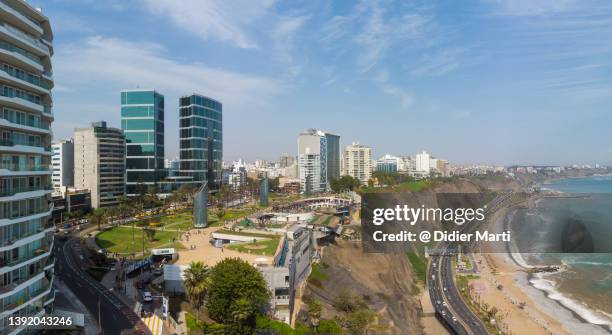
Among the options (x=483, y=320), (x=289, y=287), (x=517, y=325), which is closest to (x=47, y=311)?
(x=289, y=287)

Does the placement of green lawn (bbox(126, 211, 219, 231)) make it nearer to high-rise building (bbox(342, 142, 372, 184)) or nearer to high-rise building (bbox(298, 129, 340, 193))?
high-rise building (bbox(298, 129, 340, 193))

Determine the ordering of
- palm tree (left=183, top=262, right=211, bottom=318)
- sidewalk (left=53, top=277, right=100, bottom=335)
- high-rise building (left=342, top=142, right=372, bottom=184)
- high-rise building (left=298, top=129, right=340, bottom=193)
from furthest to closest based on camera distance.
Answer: high-rise building (left=342, top=142, right=372, bottom=184) → high-rise building (left=298, top=129, right=340, bottom=193) → palm tree (left=183, top=262, right=211, bottom=318) → sidewalk (left=53, top=277, right=100, bottom=335)

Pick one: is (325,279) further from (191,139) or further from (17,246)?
(191,139)

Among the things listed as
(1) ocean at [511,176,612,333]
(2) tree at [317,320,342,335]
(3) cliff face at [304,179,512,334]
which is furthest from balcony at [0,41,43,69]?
(1) ocean at [511,176,612,333]

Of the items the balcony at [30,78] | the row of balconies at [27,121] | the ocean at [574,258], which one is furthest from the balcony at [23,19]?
the ocean at [574,258]

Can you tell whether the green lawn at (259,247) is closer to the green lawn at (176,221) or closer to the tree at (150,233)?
the tree at (150,233)

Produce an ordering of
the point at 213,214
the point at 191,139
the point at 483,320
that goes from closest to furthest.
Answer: the point at 483,320 < the point at 213,214 < the point at 191,139
